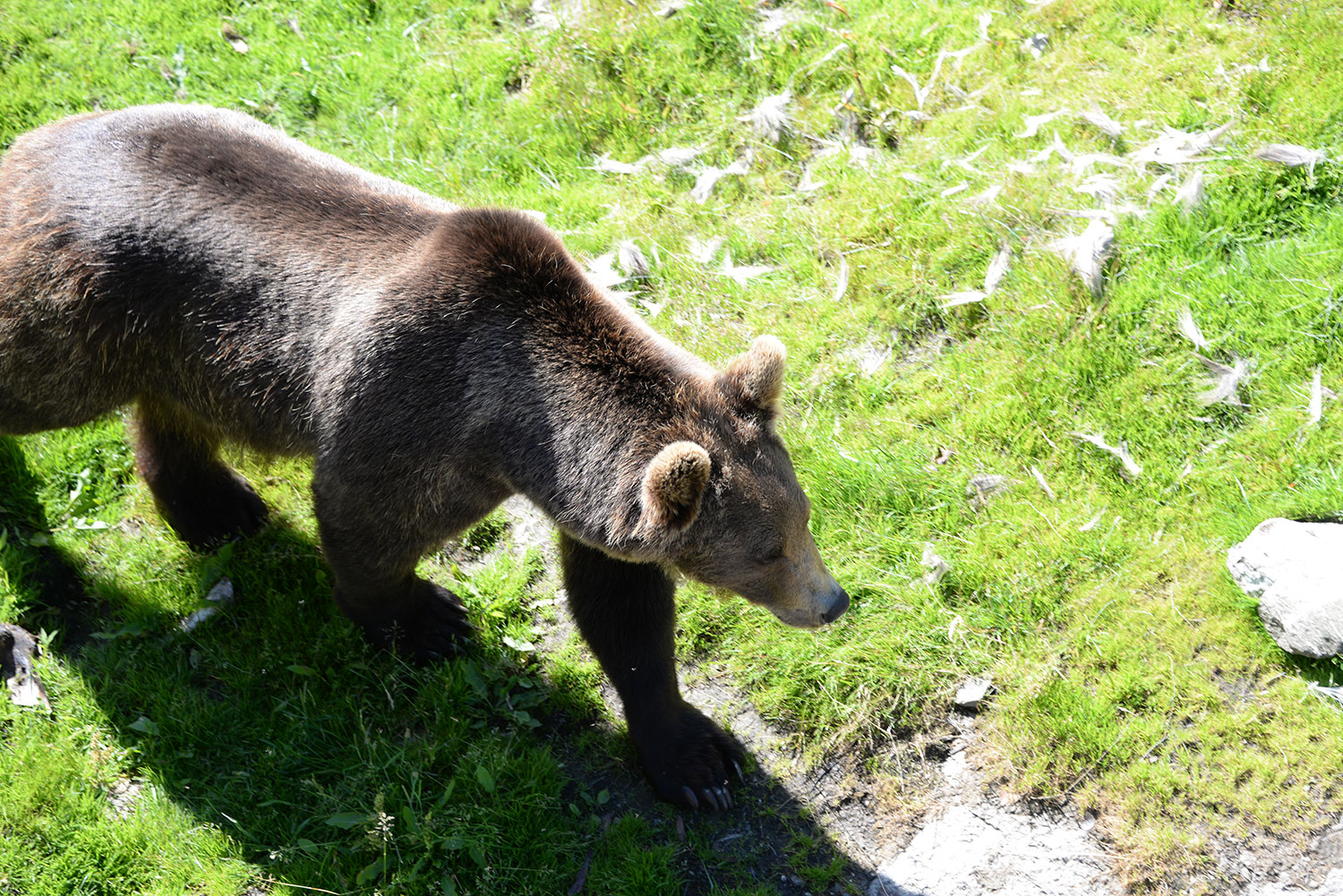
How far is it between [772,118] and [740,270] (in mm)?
1307

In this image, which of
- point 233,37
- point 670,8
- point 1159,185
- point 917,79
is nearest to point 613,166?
point 670,8

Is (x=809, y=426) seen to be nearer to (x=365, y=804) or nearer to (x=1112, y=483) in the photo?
(x=1112, y=483)

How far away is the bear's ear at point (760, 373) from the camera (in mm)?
4285

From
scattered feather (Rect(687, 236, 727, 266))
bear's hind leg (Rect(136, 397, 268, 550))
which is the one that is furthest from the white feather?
bear's hind leg (Rect(136, 397, 268, 550))

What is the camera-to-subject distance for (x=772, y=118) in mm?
7301

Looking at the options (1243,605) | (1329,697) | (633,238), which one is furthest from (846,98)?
(1329,697)

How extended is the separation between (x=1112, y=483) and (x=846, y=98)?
11.1 ft

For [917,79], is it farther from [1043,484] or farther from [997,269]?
[1043,484]

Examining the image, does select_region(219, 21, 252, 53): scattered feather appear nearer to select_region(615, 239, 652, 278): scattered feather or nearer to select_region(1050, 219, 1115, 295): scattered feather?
select_region(615, 239, 652, 278): scattered feather

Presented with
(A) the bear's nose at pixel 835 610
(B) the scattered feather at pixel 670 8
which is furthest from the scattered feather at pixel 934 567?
(B) the scattered feather at pixel 670 8

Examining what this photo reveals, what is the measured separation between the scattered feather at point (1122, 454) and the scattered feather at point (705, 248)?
260 cm

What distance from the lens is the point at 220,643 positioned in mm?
5391

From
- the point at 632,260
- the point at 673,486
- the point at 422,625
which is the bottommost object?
the point at 422,625

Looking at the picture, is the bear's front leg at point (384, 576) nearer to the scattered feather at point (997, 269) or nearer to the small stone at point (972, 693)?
the small stone at point (972, 693)
